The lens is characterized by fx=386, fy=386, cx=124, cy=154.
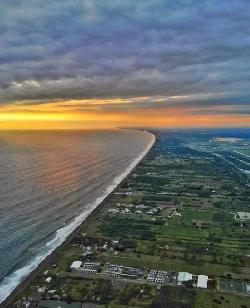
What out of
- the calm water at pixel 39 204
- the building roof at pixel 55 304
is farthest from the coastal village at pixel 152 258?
the calm water at pixel 39 204

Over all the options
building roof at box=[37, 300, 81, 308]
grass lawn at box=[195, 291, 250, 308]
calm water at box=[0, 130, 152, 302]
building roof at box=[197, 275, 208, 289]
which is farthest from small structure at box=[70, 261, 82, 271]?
grass lawn at box=[195, 291, 250, 308]

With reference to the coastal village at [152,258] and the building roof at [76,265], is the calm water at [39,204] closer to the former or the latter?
the coastal village at [152,258]

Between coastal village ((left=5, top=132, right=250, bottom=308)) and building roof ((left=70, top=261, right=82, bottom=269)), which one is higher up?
building roof ((left=70, top=261, right=82, bottom=269))

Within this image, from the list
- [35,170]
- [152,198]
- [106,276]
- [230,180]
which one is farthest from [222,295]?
[35,170]

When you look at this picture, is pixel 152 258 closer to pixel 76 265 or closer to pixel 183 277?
pixel 183 277

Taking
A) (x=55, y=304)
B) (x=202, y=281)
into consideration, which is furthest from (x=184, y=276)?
(x=55, y=304)

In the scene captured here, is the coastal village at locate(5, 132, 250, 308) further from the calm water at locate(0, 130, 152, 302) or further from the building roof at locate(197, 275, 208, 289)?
the calm water at locate(0, 130, 152, 302)
